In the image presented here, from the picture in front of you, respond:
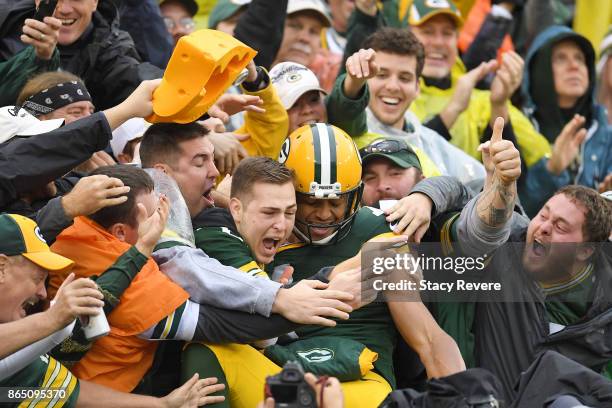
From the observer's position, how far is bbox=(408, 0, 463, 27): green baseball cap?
35.4 ft

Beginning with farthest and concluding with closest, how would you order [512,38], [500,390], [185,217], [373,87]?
[512,38] < [373,87] < [185,217] < [500,390]

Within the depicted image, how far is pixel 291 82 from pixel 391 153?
93 centimetres

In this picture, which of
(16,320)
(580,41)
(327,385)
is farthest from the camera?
(580,41)

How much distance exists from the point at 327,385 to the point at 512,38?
7.67 meters

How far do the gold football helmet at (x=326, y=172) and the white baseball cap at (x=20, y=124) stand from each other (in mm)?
1210

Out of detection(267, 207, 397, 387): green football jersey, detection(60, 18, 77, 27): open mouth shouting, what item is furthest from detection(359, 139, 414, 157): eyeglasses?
detection(60, 18, 77, 27): open mouth shouting

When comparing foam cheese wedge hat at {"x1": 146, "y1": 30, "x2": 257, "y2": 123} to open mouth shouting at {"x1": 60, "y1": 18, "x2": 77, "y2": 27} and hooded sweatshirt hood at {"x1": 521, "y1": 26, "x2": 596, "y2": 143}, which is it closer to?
open mouth shouting at {"x1": 60, "y1": 18, "x2": 77, "y2": 27}

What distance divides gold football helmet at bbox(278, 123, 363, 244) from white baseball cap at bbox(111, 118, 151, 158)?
3.06 ft

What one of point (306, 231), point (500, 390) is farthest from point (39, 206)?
point (500, 390)

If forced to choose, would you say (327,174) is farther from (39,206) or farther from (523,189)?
(523,189)

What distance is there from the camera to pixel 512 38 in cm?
1252

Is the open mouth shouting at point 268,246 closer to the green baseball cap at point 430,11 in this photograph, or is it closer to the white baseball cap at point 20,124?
the white baseball cap at point 20,124

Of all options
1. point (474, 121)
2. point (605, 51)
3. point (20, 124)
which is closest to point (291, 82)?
point (20, 124)

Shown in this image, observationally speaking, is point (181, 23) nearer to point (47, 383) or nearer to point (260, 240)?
point (260, 240)
